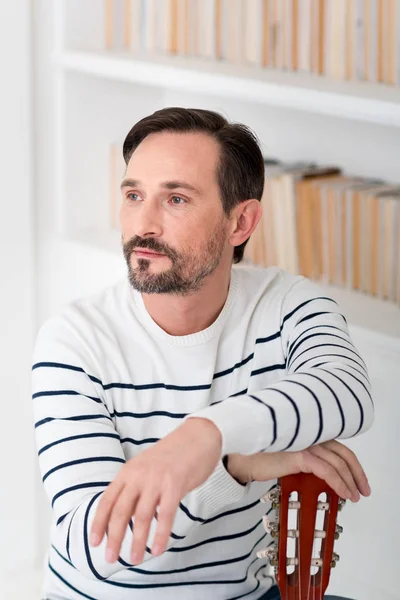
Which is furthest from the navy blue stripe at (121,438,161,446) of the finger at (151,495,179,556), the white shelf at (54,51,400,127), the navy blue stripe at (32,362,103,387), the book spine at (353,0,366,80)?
the book spine at (353,0,366,80)

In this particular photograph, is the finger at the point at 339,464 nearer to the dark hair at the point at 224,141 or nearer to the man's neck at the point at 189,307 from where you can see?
Result: the man's neck at the point at 189,307

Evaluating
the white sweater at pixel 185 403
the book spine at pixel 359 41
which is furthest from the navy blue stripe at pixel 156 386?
the book spine at pixel 359 41

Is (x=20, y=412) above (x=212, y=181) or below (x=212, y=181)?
below

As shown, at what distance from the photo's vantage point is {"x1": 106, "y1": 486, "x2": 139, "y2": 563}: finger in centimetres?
114

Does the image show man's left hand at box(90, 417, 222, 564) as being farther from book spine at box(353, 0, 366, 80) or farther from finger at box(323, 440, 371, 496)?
book spine at box(353, 0, 366, 80)

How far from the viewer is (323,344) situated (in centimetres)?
151

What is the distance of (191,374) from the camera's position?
1.56 metres

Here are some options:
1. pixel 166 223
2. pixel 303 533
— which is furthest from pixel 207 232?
Result: pixel 303 533

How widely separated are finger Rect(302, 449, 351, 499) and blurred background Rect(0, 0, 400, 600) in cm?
66

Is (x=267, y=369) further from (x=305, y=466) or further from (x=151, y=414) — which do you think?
(x=305, y=466)

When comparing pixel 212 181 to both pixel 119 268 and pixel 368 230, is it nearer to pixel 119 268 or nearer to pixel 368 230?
pixel 368 230

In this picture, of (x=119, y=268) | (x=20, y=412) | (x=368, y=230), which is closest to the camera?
(x=368, y=230)

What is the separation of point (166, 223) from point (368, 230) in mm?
717

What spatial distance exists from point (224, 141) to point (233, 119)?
3.12ft
